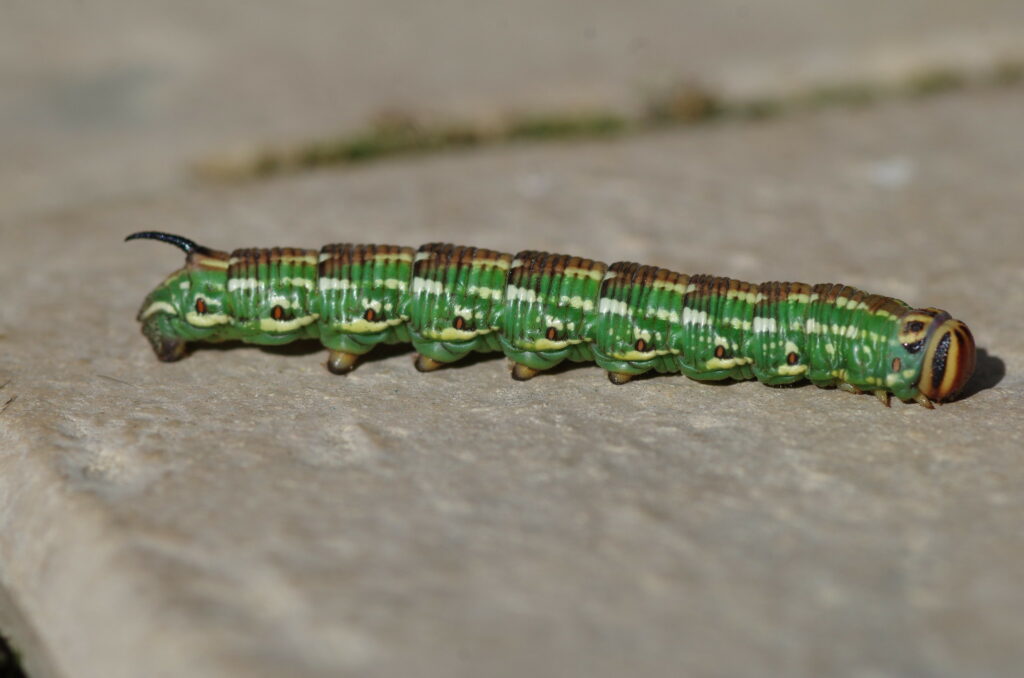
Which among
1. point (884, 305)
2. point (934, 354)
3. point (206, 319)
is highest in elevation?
point (884, 305)

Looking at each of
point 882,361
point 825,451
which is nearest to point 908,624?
point 825,451

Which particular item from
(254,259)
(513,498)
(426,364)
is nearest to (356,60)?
(254,259)

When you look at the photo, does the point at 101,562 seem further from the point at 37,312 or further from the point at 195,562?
the point at 37,312

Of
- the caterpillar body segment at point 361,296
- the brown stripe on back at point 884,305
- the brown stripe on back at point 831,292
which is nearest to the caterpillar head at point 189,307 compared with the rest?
the caterpillar body segment at point 361,296

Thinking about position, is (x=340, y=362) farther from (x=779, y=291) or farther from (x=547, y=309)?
(x=779, y=291)

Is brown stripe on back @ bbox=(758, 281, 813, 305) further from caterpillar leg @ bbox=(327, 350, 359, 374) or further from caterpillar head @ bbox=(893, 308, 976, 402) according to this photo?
caterpillar leg @ bbox=(327, 350, 359, 374)

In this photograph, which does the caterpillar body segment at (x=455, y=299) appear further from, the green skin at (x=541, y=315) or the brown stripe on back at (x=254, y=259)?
the brown stripe on back at (x=254, y=259)

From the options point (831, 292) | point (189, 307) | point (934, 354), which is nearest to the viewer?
point (934, 354)
